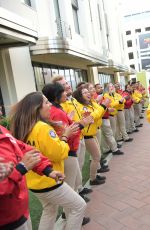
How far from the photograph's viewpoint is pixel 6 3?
9.09m

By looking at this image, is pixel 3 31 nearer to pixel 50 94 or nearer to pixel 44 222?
pixel 50 94

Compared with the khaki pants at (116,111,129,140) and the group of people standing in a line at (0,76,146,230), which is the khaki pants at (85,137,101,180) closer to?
the group of people standing in a line at (0,76,146,230)

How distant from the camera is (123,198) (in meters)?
4.98

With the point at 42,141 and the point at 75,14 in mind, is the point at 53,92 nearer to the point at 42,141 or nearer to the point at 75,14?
the point at 42,141

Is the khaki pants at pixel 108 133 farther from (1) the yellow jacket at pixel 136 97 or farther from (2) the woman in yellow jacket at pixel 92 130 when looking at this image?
(1) the yellow jacket at pixel 136 97

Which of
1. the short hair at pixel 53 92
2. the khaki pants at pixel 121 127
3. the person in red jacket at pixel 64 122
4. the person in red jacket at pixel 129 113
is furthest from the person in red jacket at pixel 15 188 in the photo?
the person in red jacket at pixel 129 113

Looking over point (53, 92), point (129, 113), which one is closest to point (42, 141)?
point (53, 92)

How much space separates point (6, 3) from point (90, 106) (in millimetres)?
4837

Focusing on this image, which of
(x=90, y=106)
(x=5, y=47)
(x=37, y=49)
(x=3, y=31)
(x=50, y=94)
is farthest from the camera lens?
(x=37, y=49)

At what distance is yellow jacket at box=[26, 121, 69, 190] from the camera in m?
2.95

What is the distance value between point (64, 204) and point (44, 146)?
57cm

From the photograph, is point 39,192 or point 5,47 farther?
point 5,47

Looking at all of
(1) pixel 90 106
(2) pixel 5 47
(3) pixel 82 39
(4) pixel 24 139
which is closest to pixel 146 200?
(1) pixel 90 106

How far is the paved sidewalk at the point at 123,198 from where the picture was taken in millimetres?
4141
